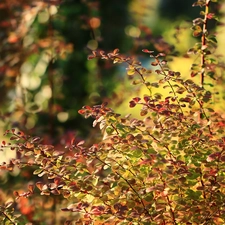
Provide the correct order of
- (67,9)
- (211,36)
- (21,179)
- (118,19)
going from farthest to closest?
1. (118,19)
2. (67,9)
3. (21,179)
4. (211,36)

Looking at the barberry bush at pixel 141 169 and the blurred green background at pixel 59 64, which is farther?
the blurred green background at pixel 59 64

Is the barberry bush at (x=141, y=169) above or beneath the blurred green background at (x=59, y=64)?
above

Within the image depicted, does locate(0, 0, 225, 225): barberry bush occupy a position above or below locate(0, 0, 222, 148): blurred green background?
above

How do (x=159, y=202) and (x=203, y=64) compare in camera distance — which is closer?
(x=159, y=202)

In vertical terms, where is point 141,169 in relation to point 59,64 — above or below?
above

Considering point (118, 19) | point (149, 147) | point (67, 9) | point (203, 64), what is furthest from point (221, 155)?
point (118, 19)

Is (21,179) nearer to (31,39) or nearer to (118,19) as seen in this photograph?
(31,39)

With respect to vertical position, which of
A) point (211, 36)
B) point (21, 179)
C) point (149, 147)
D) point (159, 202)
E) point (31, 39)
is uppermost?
point (211, 36)

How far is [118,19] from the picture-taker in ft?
27.2

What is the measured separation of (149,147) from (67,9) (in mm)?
4242

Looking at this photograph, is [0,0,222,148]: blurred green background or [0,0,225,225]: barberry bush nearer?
[0,0,225,225]: barberry bush

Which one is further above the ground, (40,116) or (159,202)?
(159,202)

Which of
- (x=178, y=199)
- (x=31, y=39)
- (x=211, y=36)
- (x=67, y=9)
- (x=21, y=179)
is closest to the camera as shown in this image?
(x=178, y=199)

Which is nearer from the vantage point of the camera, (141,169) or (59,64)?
(141,169)
